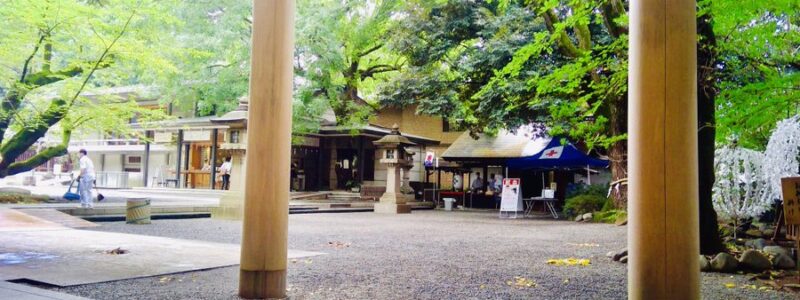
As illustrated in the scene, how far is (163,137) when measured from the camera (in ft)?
97.7

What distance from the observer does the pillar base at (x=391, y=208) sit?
2008cm

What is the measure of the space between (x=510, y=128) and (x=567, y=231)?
6869 millimetres

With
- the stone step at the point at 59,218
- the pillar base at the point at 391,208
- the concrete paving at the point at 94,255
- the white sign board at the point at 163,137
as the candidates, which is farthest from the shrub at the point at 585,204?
the white sign board at the point at 163,137

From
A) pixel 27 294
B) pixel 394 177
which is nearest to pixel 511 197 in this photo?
pixel 394 177

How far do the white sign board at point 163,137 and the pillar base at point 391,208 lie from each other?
14.0m

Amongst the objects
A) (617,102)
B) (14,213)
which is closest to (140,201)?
(14,213)

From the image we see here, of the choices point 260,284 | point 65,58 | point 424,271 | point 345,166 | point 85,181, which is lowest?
point 424,271

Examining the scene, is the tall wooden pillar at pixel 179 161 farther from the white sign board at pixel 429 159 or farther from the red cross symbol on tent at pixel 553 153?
the red cross symbol on tent at pixel 553 153

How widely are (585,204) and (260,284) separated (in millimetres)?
14129

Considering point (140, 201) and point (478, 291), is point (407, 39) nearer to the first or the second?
point (140, 201)

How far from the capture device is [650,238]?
3.32 m

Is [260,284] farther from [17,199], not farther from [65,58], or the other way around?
[65,58]

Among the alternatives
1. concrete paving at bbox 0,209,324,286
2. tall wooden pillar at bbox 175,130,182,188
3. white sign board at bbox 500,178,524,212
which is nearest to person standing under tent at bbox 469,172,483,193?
white sign board at bbox 500,178,524,212

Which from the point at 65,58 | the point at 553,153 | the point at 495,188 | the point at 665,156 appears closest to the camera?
the point at 665,156
